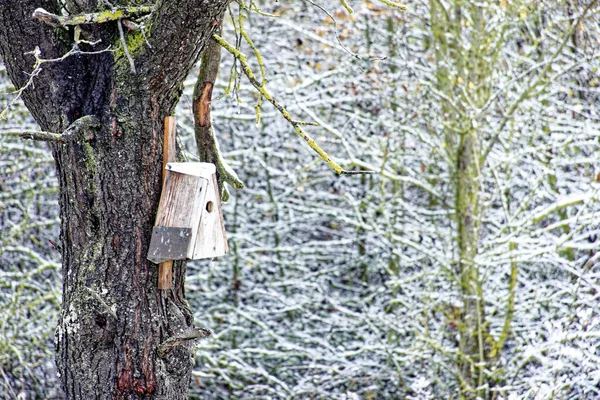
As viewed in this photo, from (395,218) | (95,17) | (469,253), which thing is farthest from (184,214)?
(395,218)

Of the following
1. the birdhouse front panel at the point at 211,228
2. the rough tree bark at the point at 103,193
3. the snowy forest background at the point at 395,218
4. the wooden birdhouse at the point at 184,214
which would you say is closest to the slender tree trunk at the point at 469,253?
the snowy forest background at the point at 395,218

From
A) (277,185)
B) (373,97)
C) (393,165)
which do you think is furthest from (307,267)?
(373,97)

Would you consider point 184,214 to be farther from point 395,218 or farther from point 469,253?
point 395,218

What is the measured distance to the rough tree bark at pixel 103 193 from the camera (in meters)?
2.23

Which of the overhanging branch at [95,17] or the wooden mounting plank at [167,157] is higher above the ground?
the overhanging branch at [95,17]

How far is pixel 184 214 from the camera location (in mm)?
2328

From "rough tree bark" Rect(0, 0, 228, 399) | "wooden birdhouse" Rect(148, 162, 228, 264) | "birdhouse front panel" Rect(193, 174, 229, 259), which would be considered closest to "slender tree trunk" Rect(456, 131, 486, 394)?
"birdhouse front panel" Rect(193, 174, 229, 259)

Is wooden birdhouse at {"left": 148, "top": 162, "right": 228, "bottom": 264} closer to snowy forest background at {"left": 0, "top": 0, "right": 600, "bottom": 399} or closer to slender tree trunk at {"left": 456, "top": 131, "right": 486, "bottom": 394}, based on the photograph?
snowy forest background at {"left": 0, "top": 0, "right": 600, "bottom": 399}

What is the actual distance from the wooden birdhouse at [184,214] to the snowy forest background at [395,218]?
202cm

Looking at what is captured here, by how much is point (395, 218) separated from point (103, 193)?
3.18 metres

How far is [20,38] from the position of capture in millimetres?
2238

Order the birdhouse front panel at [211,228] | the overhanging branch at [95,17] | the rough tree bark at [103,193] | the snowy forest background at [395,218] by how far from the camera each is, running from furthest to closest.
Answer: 1. the snowy forest background at [395,218]
2. the birdhouse front panel at [211,228]
3. the rough tree bark at [103,193]
4. the overhanging branch at [95,17]

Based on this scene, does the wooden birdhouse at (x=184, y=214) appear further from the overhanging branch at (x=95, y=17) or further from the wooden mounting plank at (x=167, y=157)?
the overhanging branch at (x=95, y=17)

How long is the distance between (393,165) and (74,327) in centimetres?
346
